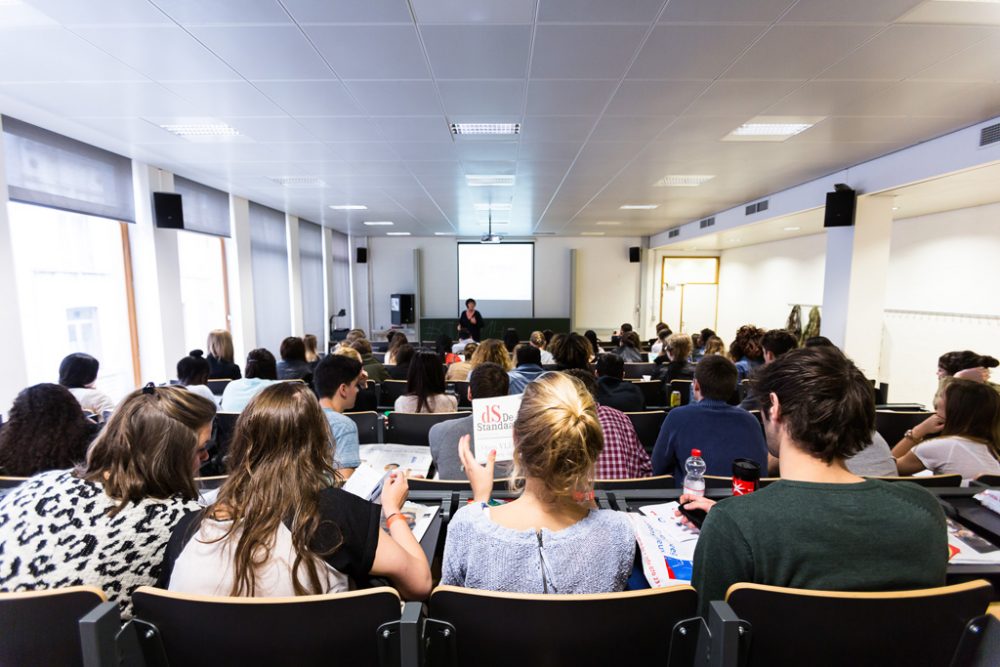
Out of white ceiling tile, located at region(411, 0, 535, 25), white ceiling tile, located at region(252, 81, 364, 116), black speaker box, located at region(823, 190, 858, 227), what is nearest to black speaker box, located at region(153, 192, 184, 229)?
white ceiling tile, located at region(252, 81, 364, 116)

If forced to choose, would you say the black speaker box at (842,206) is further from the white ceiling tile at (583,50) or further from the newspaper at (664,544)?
the newspaper at (664,544)

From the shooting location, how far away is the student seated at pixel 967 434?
2283 mm

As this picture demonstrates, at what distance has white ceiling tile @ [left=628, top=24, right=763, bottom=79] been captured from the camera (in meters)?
2.52

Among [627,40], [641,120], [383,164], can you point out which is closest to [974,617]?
[627,40]

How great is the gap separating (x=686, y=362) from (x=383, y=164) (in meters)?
3.98

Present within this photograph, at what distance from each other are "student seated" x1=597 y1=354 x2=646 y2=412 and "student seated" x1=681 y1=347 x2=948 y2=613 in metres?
2.30

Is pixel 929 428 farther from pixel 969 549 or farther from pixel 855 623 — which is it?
pixel 855 623

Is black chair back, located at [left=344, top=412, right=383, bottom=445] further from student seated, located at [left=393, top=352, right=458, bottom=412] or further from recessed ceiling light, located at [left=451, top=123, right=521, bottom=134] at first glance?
Answer: recessed ceiling light, located at [left=451, top=123, right=521, bottom=134]

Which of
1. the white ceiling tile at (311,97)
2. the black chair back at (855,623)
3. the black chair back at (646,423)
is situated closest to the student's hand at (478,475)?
the black chair back at (855,623)

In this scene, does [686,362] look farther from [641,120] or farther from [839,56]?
[839,56]

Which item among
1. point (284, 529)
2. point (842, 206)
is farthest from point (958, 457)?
point (842, 206)

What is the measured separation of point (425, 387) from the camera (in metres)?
3.33

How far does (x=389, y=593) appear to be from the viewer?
1037 mm

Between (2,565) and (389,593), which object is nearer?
(389,593)
